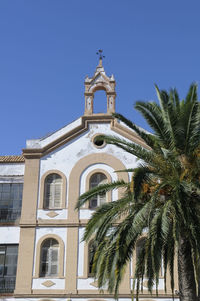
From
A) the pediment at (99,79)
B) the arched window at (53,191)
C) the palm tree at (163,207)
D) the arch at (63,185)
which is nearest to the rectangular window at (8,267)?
the arch at (63,185)

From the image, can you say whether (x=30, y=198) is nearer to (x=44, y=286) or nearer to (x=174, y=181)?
(x=44, y=286)

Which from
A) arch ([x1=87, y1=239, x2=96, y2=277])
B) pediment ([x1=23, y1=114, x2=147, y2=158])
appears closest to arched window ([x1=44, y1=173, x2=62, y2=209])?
pediment ([x1=23, y1=114, x2=147, y2=158])

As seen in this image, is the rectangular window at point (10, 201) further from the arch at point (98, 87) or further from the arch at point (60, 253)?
the arch at point (98, 87)

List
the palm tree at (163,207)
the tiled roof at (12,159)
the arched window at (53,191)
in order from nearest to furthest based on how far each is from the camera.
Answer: the palm tree at (163,207) < the arched window at (53,191) < the tiled roof at (12,159)

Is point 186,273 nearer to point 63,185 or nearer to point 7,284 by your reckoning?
point 63,185

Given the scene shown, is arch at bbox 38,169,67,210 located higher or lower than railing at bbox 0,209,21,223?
higher

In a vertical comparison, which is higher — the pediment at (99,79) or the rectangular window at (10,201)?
the pediment at (99,79)

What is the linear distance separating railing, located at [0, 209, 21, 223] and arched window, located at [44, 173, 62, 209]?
1785mm

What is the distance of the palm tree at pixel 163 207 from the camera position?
16.0 metres

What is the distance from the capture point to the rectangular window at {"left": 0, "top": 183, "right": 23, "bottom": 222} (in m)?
26.3

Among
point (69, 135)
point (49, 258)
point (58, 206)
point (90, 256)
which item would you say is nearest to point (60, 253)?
point (49, 258)

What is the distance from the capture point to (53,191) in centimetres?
2631

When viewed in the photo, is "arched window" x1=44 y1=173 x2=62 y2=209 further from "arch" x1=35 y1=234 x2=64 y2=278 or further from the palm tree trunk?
the palm tree trunk

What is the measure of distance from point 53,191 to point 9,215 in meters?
2.91
